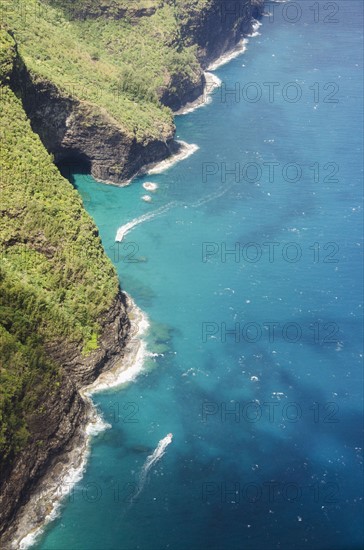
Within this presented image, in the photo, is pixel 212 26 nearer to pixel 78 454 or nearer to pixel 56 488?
A: pixel 78 454

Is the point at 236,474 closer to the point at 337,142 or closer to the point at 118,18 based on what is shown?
the point at 337,142

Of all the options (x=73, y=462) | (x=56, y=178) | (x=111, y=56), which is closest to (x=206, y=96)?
(x=111, y=56)

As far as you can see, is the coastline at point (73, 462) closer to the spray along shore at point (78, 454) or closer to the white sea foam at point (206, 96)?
the spray along shore at point (78, 454)

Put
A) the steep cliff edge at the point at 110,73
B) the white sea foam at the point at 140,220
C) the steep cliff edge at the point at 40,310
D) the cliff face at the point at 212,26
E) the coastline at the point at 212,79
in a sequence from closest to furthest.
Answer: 1. the steep cliff edge at the point at 40,310
2. the white sea foam at the point at 140,220
3. the steep cliff edge at the point at 110,73
4. the coastline at the point at 212,79
5. the cliff face at the point at 212,26

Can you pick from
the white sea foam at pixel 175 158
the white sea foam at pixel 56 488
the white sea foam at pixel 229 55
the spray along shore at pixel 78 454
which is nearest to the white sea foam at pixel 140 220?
the white sea foam at pixel 175 158

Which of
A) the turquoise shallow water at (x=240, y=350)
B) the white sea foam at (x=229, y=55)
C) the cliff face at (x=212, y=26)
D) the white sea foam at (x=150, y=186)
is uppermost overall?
the cliff face at (x=212, y=26)

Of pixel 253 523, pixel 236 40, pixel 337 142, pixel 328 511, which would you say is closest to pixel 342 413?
pixel 328 511
